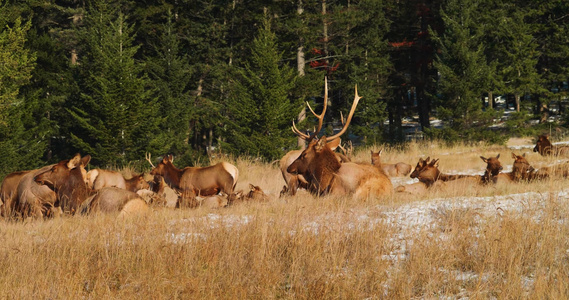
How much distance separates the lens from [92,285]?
4.61m

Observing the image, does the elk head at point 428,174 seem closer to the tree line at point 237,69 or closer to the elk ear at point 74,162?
the elk ear at point 74,162

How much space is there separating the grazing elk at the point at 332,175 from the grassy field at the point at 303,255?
1.61 metres

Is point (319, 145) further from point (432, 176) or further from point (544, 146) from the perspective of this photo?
point (544, 146)

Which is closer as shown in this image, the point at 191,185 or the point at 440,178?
the point at 191,185

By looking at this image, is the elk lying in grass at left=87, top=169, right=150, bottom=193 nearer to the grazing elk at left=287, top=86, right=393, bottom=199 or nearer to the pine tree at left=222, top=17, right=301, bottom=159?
the grazing elk at left=287, top=86, right=393, bottom=199

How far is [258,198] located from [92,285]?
503 centimetres

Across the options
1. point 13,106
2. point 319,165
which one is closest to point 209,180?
point 319,165

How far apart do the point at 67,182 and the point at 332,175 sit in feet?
13.3

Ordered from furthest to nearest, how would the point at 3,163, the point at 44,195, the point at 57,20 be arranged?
the point at 57,20 → the point at 3,163 → the point at 44,195

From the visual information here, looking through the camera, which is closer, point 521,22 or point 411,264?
point 411,264

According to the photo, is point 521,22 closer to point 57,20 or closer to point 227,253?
point 57,20

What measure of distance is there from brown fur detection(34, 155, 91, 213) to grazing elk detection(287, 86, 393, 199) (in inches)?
127

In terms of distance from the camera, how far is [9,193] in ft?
28.7

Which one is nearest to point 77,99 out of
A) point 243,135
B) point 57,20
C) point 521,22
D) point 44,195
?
point 243,135
